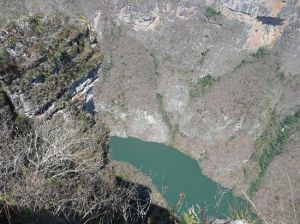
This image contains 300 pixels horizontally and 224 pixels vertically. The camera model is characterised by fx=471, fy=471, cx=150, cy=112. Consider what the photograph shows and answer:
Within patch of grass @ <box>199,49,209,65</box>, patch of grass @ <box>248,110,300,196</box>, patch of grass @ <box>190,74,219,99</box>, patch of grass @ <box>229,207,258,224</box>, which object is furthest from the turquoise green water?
patch of grass @ <box>229,207,258,224</box>

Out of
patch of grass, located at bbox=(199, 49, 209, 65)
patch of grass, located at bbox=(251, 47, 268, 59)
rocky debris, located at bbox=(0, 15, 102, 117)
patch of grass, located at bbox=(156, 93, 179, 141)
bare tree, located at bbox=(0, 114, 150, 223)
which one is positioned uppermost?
rocky debris, located at bbox=(0, 15, 102, 117)

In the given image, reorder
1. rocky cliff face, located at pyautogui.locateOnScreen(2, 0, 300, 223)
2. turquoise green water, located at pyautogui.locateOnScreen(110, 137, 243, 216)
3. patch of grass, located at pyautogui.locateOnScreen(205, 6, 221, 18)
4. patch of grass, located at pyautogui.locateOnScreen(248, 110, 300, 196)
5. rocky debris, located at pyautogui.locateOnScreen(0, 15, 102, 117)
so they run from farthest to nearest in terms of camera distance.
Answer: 1. patch of grass, located at pyautogui.locateOnScreen(205, 6, 221, 18)
2. rocky cliff face, located at pyautogui.locateOnScreen(2, 0, 300, 223)
3. patch of grass, located at pyautogui.locateOnScreen(248, 110, 300, 196)
4. turquoise green water, located at pyautogui.locateOnScreen(110, 137, 243, 216)
5. rocky debris, located at pyautogui.locateOnScreen(0, 15, 102, 117)

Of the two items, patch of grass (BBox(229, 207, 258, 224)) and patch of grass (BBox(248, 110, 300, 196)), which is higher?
patch of grass (BBox(229, 207, 258, 224))

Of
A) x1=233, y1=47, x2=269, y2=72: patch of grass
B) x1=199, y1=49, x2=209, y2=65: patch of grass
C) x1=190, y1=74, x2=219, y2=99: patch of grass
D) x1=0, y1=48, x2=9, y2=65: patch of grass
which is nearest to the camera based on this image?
x1=0, y1=48, x2=9, y2=65: patch of grass

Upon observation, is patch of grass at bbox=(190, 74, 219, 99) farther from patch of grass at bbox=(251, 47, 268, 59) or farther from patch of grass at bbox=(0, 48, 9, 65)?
patch of grass at bbox=(0, 48, 9, 65)

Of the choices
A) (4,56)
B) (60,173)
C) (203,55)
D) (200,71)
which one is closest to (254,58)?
(203,55)

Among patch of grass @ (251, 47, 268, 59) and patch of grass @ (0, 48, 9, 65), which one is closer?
patch of grass @ (0, 48, 9, 65)
